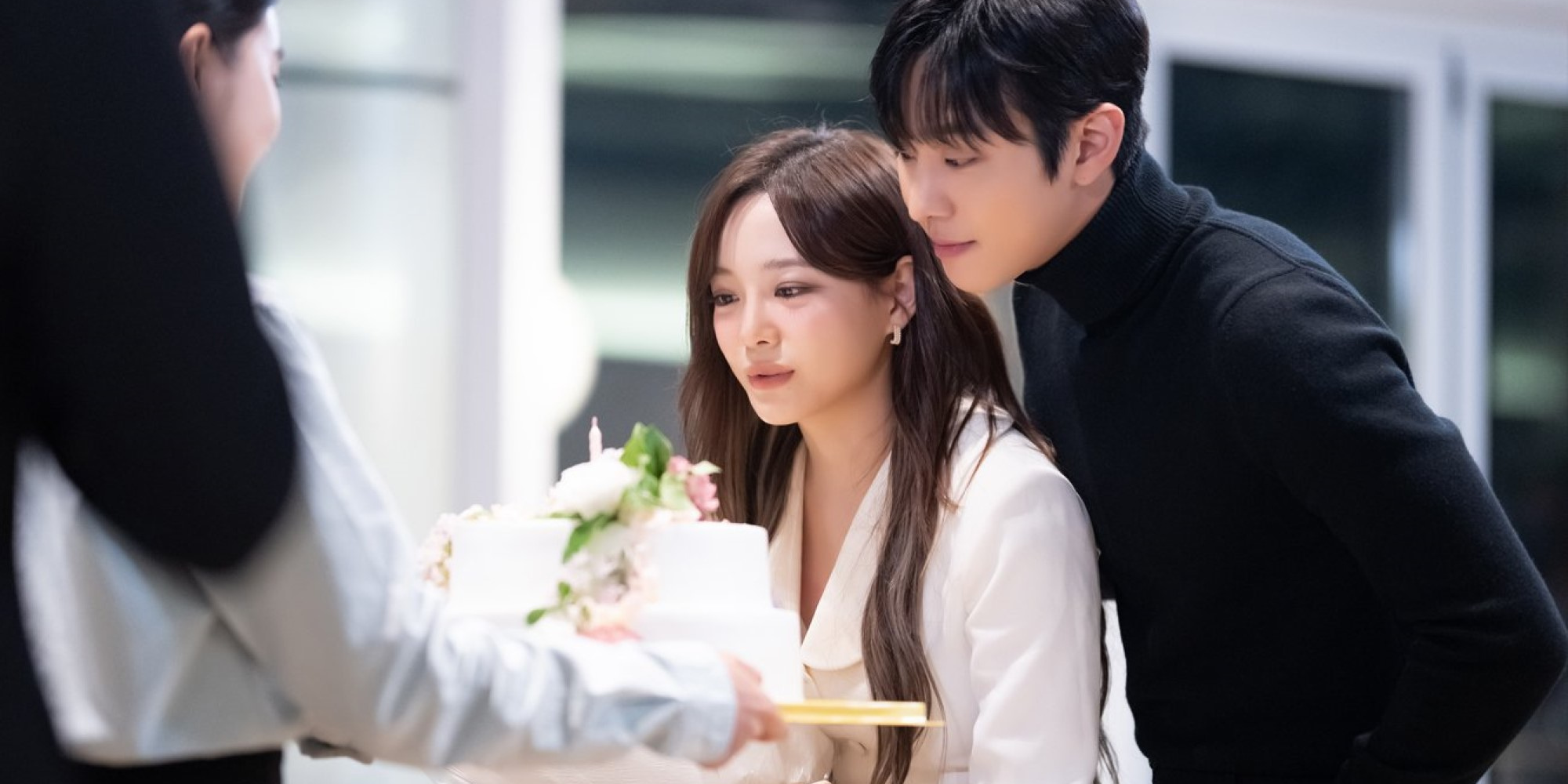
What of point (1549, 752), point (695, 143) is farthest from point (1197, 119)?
point (1549, 752)

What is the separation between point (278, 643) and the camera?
1.23 m

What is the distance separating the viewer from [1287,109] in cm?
508

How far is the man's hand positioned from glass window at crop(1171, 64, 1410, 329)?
3724mm

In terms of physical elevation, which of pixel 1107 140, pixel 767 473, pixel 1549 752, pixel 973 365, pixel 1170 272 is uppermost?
pixel 1107 140

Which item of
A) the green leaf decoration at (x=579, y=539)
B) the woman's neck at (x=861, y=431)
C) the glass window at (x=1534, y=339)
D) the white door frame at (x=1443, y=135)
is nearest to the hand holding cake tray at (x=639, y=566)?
the green leaf decoration at (x=579, y=539)

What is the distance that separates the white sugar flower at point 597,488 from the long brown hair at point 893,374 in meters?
0.43

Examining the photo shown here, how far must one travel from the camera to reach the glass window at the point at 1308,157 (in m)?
4.96

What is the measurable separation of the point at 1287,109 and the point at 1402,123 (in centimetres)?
41

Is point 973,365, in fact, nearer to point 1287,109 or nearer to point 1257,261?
point 1257,261

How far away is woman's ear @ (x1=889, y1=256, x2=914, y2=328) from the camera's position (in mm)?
2262

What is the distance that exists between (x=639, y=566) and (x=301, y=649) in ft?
1.85

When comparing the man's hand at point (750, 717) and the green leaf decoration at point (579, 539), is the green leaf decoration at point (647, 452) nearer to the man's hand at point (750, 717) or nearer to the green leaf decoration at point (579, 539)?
the green leaf decoration at point (579, 539)

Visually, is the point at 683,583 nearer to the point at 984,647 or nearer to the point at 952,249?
the point at 984,647

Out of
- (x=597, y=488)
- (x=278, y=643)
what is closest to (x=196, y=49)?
(x=278, y=643)
